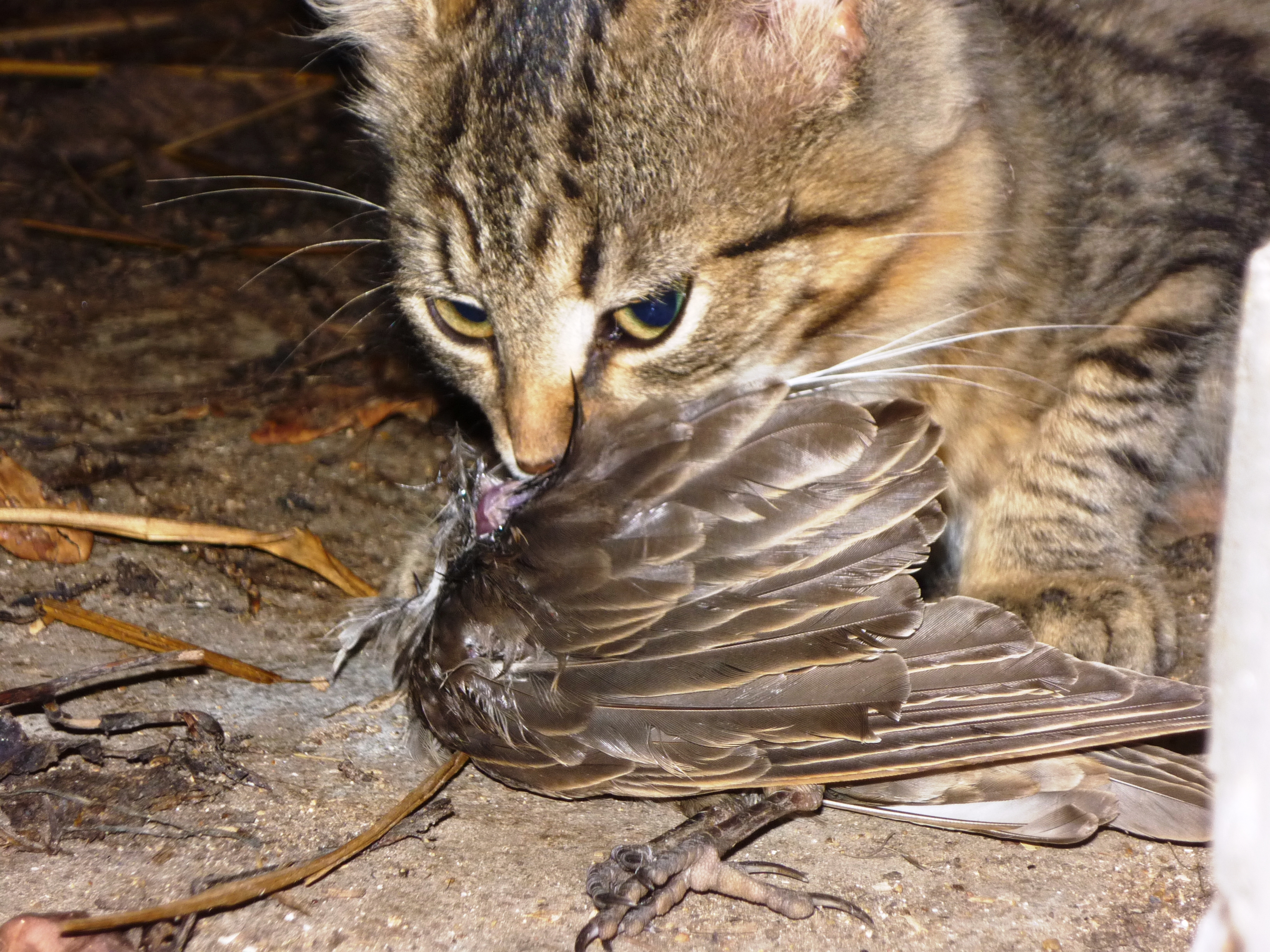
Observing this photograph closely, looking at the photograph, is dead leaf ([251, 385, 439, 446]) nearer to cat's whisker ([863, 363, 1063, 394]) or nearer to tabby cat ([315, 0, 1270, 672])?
tabby cat ([315, 0, 1270, 672])

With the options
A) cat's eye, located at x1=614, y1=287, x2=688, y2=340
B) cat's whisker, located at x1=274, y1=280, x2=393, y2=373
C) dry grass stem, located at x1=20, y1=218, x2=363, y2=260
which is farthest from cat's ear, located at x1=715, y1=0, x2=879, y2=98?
dry grass stem, located at x1=20, y1=218, x2=363, y2=260

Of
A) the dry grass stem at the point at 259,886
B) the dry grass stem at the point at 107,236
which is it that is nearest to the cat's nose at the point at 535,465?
the dry grass stem at the point at 259,886

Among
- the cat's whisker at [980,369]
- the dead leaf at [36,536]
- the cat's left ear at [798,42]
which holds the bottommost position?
the dead leaf at [36,536]

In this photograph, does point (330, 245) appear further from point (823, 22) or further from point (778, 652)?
point (778, 652)

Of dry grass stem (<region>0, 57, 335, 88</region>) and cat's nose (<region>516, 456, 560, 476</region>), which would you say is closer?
cat's nose (<region>516, 456, 560, 476</region>)

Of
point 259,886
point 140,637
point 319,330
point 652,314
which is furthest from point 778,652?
point 319,330

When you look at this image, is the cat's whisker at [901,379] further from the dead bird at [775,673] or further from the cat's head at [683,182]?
the dead bird at [775,673]
